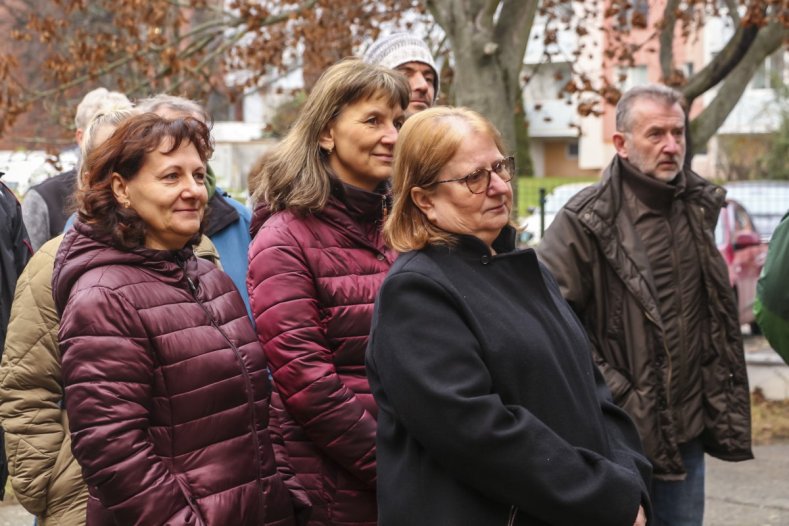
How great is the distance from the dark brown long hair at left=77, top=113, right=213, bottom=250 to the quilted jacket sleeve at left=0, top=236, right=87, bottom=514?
42cm

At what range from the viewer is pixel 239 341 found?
352cm

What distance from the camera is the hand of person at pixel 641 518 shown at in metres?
3.00

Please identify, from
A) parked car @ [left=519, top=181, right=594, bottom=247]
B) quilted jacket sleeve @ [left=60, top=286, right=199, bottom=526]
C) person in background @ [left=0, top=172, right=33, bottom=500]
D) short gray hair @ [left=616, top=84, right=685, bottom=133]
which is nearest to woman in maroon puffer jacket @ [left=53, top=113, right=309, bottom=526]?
quilted jacket sleeve @ [left=60, top=286, right=199, bottom=526]

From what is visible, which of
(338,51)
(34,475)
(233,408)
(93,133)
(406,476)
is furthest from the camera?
(338,51)

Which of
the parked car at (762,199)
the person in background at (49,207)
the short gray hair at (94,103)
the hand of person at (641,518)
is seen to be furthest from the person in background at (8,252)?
the parked car at (762,199)

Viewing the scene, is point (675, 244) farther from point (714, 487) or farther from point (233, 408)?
point (714, 487)

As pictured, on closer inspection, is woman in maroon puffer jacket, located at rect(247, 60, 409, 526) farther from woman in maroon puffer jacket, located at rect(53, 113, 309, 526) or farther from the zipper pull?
the zipper pull

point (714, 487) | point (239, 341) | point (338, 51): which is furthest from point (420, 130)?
point (338, 51)

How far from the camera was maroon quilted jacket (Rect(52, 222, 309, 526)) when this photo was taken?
3.18 metres

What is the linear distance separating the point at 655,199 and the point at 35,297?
2.39m

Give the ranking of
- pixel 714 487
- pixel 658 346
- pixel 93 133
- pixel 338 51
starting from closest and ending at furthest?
pixel 93 133 < pixel 658 346 < pixel 714 487 < pixel 338 51

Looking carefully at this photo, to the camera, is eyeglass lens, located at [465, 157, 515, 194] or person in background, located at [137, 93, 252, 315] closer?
eyeglass lens, located at [465, 157, 515, 194]

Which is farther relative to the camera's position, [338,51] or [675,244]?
[338,51]

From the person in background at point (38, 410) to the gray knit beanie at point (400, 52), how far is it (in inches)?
62.4
